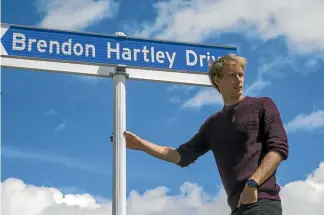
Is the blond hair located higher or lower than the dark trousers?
higher

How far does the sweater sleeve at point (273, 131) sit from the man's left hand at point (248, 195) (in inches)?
8.0

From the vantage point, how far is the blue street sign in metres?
4.08

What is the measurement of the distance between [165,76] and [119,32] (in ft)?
1.64

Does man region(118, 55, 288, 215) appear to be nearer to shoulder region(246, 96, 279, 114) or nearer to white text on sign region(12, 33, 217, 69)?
shoulder region(246, 96, 279, 114)

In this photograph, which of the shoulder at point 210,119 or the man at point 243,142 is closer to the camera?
the man at point 243,142

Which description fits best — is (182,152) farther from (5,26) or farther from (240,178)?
(5,26)

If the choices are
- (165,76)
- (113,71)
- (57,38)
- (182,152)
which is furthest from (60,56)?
(182,152)

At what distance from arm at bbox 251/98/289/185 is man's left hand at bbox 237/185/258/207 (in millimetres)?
43

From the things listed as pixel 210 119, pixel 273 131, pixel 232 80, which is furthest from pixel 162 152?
pixel 273 131

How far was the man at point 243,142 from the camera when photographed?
2.22 metres

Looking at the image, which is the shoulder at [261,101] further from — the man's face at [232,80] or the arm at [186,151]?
the arm at [186,151]

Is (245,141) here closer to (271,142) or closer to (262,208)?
(271,142)

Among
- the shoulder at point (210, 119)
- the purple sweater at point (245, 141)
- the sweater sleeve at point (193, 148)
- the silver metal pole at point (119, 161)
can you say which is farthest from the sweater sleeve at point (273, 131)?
the silver metal pole at point (119, 161)

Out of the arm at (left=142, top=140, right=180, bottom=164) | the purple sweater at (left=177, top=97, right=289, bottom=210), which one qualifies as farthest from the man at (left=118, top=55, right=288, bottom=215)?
→ the arm at (left=142, top=140, right=180, bottom=164)
